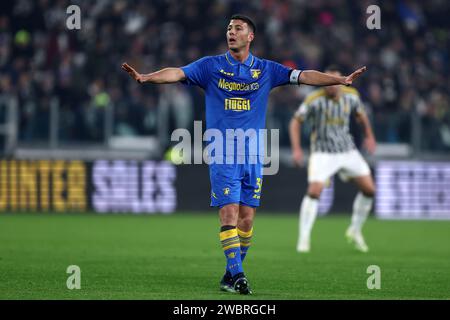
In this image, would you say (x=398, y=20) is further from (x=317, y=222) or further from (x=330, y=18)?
(x=317, y=222)

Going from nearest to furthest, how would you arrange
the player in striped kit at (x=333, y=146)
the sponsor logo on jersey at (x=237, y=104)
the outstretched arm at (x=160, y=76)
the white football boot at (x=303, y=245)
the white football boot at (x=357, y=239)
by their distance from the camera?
the outstretched arm at (x=160, y=76), the sponsor logo on jersey at (x=237, y=104), the white football boot at (x=303, y=245), the white football boot at (x=357, y=239), the player in striped kit at (x=333, y=146)

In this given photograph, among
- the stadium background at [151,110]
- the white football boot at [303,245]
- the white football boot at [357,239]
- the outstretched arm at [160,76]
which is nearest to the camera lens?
the outstretched arm at [160,76]

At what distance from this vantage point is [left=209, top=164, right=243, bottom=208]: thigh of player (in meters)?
9.66

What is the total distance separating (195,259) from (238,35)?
4.17m

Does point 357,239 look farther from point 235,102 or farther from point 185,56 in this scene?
point 185,56

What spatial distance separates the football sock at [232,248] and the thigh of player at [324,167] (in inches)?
225

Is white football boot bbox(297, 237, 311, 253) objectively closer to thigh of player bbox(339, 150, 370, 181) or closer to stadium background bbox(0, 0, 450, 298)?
thigh of player bbox(339, 150, 370, 181)

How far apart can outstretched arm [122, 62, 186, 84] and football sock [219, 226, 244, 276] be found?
1450 mm

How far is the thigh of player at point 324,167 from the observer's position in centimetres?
1524

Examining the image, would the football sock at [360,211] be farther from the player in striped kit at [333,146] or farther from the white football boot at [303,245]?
the white football boot at [303,245]

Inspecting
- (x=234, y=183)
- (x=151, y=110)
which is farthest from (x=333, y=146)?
(x=151, y=110)

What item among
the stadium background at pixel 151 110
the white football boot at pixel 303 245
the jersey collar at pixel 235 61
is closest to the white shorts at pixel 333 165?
the white football boot at pixel 303 245

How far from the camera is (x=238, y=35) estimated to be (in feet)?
32.0
